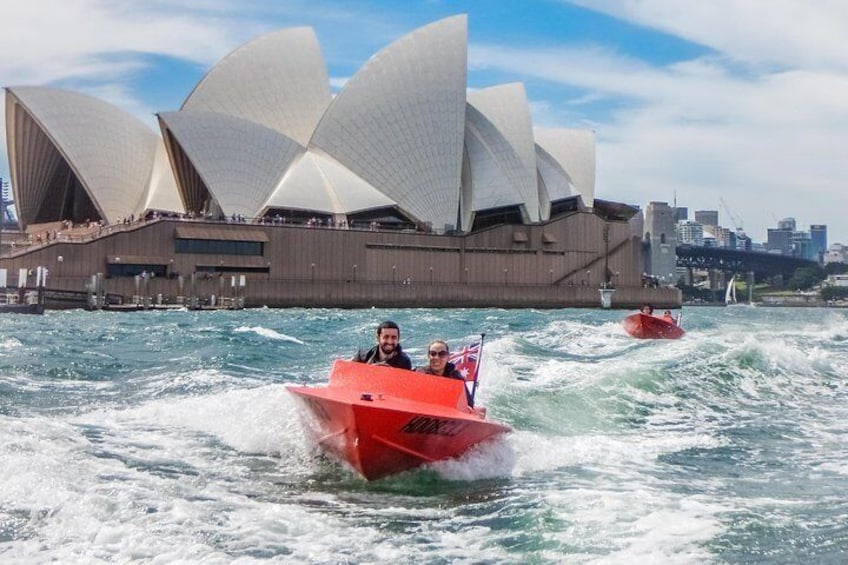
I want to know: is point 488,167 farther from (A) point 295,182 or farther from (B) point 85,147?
(B) point 85,147

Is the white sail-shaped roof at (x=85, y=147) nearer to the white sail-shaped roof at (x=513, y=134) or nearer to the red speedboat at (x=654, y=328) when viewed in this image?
the white sail-shaped roof at (x=513, y=134)

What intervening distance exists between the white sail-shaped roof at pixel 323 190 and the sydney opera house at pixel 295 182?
0.08 meters

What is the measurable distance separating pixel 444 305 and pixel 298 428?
1887 inches

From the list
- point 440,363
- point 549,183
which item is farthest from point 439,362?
point 549,183

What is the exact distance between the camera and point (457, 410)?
789cm

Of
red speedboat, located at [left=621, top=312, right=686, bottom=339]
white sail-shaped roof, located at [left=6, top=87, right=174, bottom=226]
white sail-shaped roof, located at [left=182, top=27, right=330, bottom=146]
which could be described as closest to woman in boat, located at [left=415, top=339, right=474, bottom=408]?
red speedboat, located at [left=621, top=312, right=686, bottom=339]

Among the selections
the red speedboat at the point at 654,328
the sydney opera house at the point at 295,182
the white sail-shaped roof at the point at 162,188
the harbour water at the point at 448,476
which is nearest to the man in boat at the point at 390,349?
the harbour water at the point at 448,476

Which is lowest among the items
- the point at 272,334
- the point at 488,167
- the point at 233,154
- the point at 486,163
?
the point at 272,334

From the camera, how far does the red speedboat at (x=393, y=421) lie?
7234mm

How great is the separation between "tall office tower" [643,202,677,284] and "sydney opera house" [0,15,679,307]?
26.0 meters

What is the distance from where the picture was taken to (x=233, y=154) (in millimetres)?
52094

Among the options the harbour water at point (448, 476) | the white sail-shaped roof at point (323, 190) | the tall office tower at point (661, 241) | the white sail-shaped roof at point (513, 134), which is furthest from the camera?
the tall office tower at point (661, 241)

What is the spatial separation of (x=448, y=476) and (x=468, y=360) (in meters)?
1.84

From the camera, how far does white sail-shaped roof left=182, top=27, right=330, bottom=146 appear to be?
53.8 m
